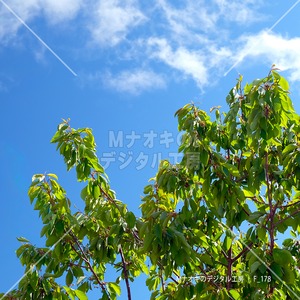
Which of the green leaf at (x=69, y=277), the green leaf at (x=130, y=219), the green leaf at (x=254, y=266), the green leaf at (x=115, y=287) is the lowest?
the green leaf at (x=254, y=266)

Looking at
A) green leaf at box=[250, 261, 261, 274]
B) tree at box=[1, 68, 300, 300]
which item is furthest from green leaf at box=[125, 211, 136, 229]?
green leaf at box=[250, 261, 261, 274]

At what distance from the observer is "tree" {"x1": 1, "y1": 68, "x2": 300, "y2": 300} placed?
143 inches

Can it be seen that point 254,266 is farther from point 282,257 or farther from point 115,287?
point 115,287

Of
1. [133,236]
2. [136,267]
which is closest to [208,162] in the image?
[133,236]

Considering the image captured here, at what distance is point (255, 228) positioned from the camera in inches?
156

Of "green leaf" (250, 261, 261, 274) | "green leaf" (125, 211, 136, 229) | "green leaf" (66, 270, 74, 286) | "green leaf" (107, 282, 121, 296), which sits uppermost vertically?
"green leaf" (125, 211, 136, 229)

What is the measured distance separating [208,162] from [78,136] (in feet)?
3.81

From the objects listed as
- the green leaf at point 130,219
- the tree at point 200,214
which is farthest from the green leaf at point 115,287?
the green leaf at point 130,219

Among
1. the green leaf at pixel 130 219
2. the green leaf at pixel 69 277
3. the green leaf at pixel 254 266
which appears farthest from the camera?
the green leaf at pixel 69 277

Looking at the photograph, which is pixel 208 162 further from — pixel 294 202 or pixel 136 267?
pixel 136 267

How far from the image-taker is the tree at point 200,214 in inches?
143

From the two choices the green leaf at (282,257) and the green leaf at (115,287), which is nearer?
the green leaf at (282,257)

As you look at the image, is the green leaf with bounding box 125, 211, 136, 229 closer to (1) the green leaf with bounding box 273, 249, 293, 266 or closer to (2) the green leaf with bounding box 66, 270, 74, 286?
(2) the green leaf with bounding box 66, 270, 74, 286

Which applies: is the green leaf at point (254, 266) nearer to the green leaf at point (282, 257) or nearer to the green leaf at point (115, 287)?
the green leaf at point (282, 257)
